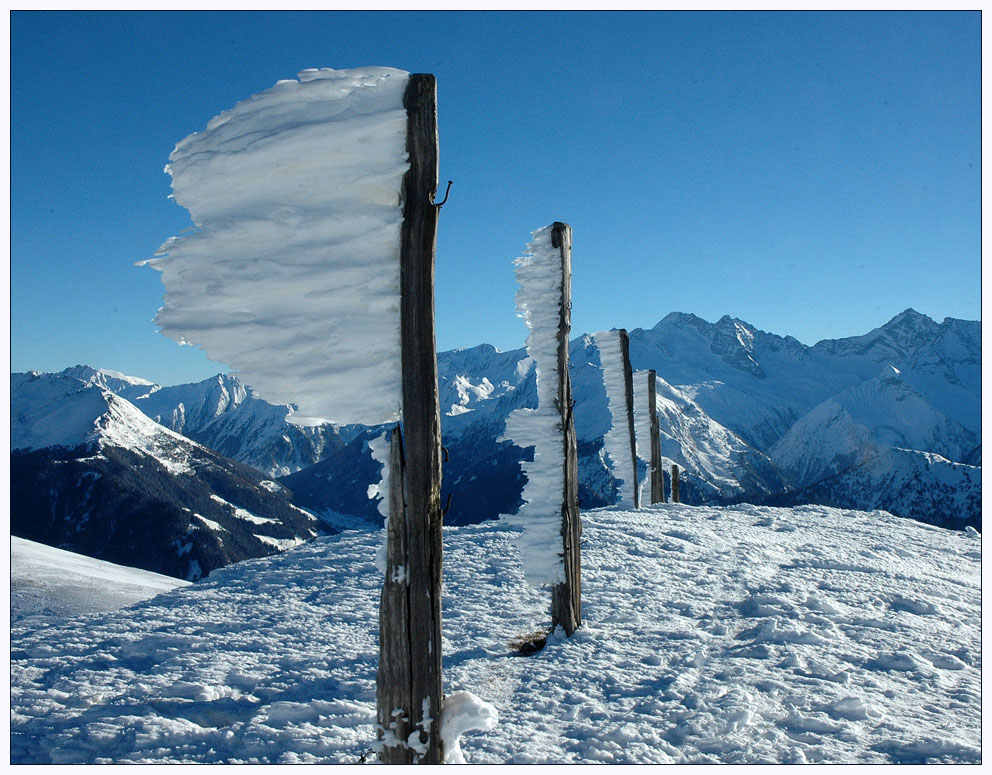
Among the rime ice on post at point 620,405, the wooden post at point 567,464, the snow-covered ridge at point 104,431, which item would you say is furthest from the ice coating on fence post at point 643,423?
the snow-covered ridge at point 104,431

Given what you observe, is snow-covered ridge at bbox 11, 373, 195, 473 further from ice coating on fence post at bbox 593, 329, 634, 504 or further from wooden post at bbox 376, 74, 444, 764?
wooden post at bbox 376, 74, 444, 764

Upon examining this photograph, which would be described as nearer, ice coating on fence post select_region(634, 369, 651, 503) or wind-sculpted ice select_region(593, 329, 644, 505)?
wind-sculpted ice select_region(593, 329, 644, 505)

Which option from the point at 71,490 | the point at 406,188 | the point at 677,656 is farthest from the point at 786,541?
the point at 71,490

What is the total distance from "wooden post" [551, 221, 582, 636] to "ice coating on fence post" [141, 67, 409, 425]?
4.30m

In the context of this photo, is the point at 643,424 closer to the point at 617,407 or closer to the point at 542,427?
the point at 617,407

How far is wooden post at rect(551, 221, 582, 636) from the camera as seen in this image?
6910 millimetres

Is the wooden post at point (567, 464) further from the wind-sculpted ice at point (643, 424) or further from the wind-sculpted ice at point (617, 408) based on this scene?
the wind-sculpted ice at point (643, 424)

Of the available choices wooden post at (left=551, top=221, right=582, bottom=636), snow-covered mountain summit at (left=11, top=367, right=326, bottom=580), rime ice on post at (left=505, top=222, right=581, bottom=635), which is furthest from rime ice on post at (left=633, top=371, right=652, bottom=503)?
snow-covered mountain summit at (left=11, top=367, right=326, bottom=580)

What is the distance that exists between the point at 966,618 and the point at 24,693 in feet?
31.6

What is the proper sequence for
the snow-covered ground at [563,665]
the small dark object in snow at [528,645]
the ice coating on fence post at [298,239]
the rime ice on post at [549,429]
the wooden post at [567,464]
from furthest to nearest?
the rime ice on post at [549,429] → the wooden post at [567,464] → the small dark object in snow at [528,645] → the snow-covered ground at [563,665] → the ice coating on fence post at [298,239]

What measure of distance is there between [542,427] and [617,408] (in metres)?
7.03

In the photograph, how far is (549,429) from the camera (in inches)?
281

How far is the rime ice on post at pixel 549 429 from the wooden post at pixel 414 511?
3923 mm

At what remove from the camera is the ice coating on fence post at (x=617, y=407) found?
13258mm
